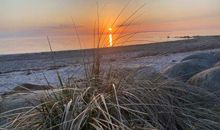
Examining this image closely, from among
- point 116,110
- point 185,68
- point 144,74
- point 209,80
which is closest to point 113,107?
point 116,110

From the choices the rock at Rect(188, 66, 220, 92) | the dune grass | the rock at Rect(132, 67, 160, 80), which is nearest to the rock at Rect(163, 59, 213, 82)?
Result: the rock at Rect(188, 66, 220, 92)

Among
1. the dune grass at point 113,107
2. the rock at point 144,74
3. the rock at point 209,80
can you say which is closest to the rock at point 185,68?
the rock at point 209,80

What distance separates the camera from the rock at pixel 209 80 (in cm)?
584

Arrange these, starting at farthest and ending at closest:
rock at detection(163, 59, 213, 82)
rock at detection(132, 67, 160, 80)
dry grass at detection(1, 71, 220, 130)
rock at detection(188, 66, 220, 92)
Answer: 1. rock at detection(163, 59, 213, 82)
2. rock at detection(188, 66, 220, 92)
3. rock at detection(132, 67, 160, 80)
4. dry grass at detection(1, 71, 220, 130)

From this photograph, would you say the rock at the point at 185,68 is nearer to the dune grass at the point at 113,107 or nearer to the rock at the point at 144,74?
the rock at the point at 144,74

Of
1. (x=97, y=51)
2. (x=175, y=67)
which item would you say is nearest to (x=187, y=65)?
(x=175, y=67)

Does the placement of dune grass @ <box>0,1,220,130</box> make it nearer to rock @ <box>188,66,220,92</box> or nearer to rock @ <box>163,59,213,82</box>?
rock @ <box>188,66,220,92</box>

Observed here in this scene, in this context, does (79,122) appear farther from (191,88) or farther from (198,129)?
(191,88)

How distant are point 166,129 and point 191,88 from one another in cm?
98

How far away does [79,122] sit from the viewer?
11.2 ft

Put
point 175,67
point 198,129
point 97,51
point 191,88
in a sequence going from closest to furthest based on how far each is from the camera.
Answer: point 198,129 < point 97,51 < point 191,88 < point 175,67

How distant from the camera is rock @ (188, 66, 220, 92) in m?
5.84

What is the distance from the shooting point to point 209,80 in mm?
5871

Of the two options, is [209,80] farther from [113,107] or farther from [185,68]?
[113,107]
